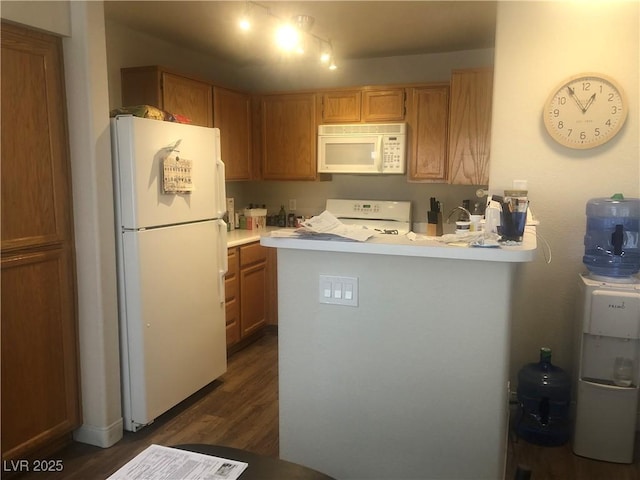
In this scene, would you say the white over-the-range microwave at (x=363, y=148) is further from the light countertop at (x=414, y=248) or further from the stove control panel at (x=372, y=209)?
the light countertop at (x=414, y=248)

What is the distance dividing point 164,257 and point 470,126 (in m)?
2.52

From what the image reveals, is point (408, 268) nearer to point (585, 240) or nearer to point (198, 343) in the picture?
point (585, 240)

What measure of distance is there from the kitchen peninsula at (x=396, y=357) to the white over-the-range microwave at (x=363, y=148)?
2.47 metres

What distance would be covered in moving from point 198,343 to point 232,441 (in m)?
0.68

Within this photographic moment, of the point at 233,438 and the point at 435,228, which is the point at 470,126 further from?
the point at 233,438

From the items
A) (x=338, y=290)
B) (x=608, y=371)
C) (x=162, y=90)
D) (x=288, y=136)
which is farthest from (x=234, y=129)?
(x=608, y=371)

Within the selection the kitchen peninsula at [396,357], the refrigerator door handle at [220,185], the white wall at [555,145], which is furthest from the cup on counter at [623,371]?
the refrigerator door handle at [220,185]

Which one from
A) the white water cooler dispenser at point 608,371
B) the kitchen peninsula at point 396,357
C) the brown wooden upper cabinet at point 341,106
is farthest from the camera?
the brown wooden upper cabinet at point 341,106

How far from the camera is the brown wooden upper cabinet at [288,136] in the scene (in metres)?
4.47

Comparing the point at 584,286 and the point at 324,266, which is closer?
the point at 324,266

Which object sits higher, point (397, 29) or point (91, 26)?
point (397, 29)

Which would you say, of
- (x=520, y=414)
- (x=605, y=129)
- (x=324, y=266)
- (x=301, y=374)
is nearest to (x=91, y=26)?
(x=324, y=266)

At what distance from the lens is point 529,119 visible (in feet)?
9.17

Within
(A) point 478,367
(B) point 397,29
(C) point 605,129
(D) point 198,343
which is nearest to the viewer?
(A) point 478,367
